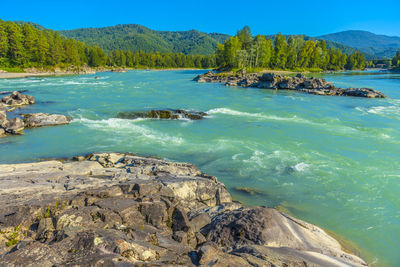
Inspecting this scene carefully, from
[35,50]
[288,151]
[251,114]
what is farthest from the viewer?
[35,50]

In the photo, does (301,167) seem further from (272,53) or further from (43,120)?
(272,53)

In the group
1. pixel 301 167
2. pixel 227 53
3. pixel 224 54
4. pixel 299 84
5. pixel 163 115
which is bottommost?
pixel 301 167

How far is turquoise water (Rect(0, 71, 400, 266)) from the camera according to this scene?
10719 mm

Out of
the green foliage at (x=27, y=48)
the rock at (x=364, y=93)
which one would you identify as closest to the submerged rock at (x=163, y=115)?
the rock at (x=364, y=93)

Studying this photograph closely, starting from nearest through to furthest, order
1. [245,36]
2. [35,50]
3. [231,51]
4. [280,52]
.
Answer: [35,50] → [231,51] → [280,52] → [245,36]

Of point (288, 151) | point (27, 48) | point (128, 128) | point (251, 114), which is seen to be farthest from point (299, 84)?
point (27, 48)

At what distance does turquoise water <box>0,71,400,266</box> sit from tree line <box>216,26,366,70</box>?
276 ft

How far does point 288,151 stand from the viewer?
1778cm

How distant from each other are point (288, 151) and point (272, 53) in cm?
11927

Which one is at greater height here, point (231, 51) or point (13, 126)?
point (231, 51)

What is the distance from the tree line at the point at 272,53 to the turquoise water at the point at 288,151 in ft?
276

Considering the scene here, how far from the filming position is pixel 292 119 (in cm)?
2809

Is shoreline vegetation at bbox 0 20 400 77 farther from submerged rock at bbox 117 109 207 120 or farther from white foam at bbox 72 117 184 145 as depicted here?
white foam at bbox 72 117 184 145

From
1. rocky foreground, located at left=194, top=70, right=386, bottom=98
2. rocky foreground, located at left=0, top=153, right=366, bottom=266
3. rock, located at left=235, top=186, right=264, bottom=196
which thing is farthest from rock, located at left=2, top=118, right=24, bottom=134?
rocky foreground, located at left=194, top=70, right=386, bottom=98
